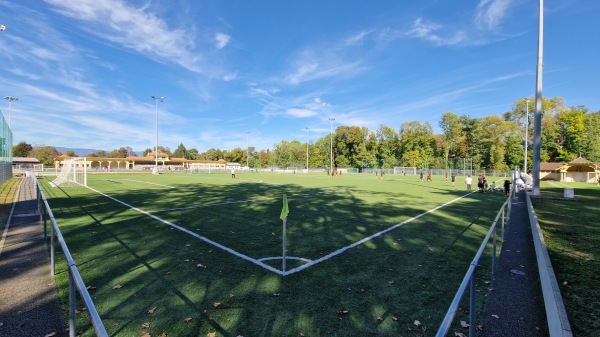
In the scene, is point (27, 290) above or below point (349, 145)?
below

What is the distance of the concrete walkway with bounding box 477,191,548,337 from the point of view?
14.2ft

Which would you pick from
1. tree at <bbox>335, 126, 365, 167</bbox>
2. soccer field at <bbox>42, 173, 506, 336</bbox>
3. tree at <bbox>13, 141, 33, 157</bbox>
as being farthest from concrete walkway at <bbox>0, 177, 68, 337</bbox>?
tree at <bbox>13, 141, 33, 157</bbox>

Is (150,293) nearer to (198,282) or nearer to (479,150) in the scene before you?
(198,282)

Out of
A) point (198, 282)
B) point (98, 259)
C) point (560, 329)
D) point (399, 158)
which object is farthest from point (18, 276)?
point (399, 158)

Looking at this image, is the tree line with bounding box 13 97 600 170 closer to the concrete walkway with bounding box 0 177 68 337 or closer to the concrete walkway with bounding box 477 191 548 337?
Answer: the concrete walkway with bounding box 477 191 548 337

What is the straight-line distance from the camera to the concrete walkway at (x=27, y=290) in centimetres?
419

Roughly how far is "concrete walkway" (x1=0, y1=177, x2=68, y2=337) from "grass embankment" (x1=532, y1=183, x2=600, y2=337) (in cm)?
729

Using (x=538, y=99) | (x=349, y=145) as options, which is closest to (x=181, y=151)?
(x=349, y=145)

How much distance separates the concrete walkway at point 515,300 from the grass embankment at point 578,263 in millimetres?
391

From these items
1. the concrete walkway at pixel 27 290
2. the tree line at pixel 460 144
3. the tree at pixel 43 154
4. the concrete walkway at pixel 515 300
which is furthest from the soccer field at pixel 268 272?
the tree at pixel 43 154

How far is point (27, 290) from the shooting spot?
5348mm

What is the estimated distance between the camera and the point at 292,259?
282 inches

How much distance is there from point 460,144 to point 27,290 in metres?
96.8

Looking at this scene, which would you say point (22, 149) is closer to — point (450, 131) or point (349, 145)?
point (349, 145)
